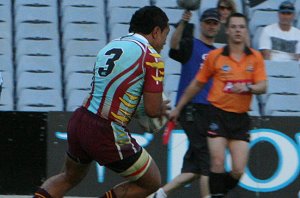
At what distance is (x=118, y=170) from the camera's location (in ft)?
21.2

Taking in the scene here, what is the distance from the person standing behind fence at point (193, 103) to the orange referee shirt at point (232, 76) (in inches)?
19.4

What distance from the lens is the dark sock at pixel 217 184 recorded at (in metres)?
7.65

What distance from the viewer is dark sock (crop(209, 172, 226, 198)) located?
765 centimetres

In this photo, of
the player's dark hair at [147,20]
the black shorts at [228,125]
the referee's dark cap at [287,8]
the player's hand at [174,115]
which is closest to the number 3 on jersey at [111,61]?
the player's dark hair at [147,20]

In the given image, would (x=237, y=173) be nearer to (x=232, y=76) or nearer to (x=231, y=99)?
(x=231, y=99)

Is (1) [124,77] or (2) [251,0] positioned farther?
(2) [251,0]

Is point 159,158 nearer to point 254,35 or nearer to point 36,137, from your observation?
point 36,137

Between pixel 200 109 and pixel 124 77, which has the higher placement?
pixel 124 77

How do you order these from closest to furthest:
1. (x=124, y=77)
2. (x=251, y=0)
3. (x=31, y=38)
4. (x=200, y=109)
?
(x=124, y=77) < (x=200, y=109) < (x=31, y=38) < (x=251, y=0)

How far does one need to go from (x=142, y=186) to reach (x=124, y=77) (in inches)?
31.7

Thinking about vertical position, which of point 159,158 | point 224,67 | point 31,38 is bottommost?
point 159,158

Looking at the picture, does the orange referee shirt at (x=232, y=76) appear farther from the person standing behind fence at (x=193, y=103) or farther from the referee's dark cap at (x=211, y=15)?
the referee's dark cap at (x=211, y=15)

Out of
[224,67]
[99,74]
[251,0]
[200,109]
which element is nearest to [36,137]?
[200,109]

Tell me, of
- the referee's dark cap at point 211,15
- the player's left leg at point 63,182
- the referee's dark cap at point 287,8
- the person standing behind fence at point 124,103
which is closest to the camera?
the person standing behind fence at point 124,103
